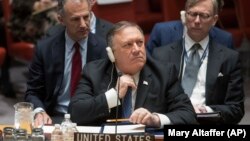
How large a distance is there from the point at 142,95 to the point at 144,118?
32cm

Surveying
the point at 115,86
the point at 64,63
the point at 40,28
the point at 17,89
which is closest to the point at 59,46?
the point at 64,63

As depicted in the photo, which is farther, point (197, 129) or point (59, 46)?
point (59, 46)

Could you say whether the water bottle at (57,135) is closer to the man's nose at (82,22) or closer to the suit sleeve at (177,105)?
the suit sleeve at (177,105)

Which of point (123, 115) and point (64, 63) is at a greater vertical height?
point (64, 63)

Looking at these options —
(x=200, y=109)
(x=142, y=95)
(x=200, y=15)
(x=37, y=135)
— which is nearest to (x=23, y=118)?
(x=37, y=135)

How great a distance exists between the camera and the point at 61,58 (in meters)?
4.02

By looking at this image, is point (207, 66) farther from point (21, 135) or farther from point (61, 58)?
point (21, 135)

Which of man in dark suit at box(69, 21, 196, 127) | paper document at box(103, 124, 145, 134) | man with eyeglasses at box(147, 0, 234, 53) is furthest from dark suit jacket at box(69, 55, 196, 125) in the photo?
man with eyeglasses at box(147, 0, 234, 53)

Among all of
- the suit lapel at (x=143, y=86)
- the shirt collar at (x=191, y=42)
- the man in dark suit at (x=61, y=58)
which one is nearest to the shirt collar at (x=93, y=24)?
the man in dark suit at (x=61, y=58)

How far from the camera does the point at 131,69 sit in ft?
11.1

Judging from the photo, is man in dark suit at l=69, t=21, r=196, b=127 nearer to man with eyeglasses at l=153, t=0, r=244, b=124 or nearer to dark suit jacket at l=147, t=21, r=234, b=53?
man with eyeglasses at l=153, t=0, r=244, b=124

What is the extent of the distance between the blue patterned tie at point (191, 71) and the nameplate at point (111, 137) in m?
1.27

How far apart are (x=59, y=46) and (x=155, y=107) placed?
943 mm

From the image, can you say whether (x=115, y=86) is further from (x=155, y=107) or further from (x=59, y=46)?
(x=59, y=46)
